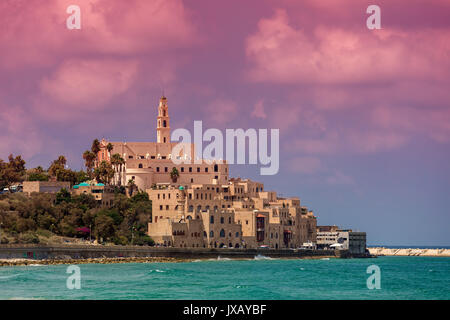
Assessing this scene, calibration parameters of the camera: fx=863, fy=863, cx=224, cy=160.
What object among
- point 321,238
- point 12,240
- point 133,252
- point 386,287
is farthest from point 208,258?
point 386,287

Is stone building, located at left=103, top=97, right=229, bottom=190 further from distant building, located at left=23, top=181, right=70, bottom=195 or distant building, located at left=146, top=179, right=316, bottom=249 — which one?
distant building, located at left=23, top=181, right=70, bottom=195

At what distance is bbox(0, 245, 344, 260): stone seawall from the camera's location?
107625mm

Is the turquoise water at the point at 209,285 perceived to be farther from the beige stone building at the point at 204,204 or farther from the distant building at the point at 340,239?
the distant building at the point at 340,239

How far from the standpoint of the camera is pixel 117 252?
11688cm

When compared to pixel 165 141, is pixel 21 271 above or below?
below

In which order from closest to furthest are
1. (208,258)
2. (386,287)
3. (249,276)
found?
(386,287) → (249,276) → (208,258)

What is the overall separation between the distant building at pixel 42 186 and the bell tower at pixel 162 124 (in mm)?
25786

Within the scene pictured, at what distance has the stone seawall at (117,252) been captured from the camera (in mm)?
107625

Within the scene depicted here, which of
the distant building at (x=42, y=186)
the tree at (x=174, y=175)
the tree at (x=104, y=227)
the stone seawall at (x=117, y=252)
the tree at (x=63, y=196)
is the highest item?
the tree at (x=174, y=175)

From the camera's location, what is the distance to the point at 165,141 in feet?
503

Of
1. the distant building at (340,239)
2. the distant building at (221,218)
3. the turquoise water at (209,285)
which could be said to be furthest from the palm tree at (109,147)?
the turquoise water at (209,285)

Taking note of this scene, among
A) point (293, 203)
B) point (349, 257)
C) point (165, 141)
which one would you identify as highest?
point (165, 141)
